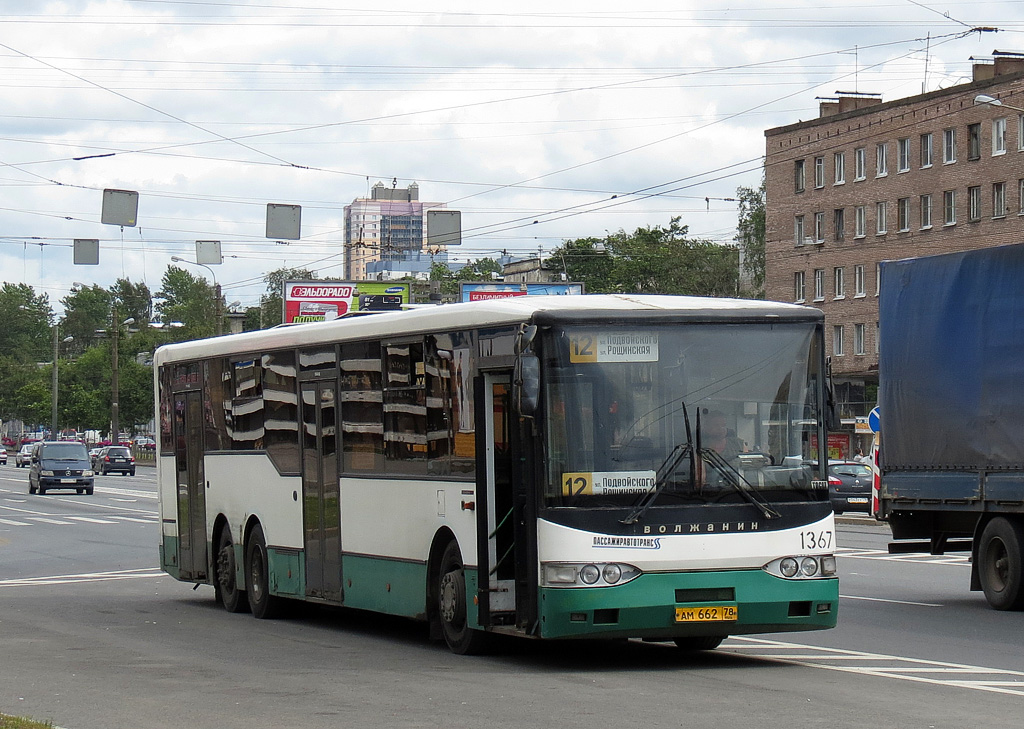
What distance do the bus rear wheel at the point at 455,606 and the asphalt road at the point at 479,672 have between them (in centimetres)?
11

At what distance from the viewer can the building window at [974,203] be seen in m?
68.5

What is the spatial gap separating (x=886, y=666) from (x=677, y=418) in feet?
7.56

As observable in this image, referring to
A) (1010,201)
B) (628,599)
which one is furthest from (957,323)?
(1010,201)

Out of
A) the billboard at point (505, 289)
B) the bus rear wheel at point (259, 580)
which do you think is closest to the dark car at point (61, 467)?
the billboard at point (505, 289)

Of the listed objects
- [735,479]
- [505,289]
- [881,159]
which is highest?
[881,159]

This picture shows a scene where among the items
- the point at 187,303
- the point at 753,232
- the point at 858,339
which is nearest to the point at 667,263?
the point at 753,232

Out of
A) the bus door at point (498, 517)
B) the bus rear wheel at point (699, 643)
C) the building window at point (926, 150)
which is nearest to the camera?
the bus door at point (498, 517)

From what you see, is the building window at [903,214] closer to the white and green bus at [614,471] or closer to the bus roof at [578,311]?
the bus roof at [578,311]

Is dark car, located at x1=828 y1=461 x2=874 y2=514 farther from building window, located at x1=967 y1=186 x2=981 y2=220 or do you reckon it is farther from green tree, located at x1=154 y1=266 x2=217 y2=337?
green tree, located at x1=154 y1=266 x2=217 y2=337

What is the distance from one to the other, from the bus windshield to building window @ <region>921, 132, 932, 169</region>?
201 feet

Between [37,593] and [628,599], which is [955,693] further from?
[37,593]

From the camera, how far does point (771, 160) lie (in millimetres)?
81250

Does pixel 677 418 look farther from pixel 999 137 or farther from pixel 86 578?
pixel 999 137

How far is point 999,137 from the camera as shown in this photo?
67.1 meters
